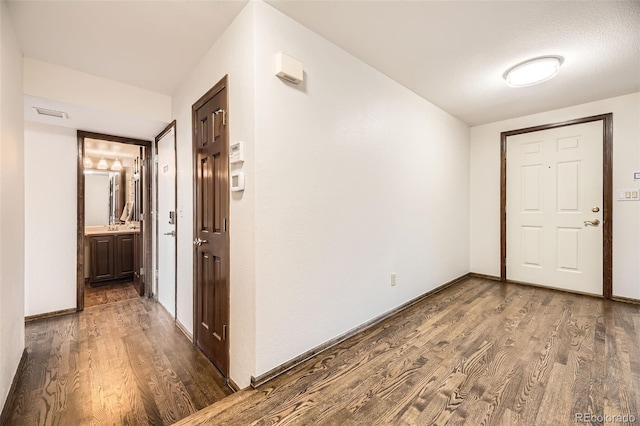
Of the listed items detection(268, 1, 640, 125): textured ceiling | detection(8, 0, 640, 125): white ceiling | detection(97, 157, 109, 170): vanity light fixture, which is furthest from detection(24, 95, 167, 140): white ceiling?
detection(97, 157, 109, 170): vanity light fixture

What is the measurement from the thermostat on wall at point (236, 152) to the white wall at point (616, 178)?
13.1 ft

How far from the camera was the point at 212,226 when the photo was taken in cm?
218

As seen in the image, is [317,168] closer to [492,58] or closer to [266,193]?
[266,193]

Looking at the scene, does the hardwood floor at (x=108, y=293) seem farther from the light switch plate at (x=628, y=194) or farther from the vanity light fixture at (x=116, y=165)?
the light switch plate at (x=628, y=194)

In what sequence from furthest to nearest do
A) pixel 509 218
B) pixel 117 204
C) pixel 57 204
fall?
pixel 117 204 → pixel 509 218 → pixel 57 204

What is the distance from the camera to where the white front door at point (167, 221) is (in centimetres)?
300

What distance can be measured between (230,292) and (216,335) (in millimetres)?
445

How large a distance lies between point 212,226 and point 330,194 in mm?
976

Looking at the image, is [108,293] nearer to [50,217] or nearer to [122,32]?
[50,217]

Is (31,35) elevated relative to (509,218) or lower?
elevated

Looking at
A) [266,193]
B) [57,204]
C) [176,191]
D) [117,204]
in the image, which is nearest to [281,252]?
[266,193]

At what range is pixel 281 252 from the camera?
1.84 m

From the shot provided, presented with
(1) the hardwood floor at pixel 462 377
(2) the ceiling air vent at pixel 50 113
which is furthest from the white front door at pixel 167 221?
(1) the hardwood floor at pixel 462 377
